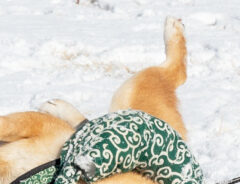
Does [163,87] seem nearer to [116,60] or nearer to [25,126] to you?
[25,126]

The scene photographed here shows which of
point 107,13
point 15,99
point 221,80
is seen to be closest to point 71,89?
point 15,99

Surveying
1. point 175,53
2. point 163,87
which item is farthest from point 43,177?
point 175,53

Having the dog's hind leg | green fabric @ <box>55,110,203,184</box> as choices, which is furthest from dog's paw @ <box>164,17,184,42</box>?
green fabric @ <box>55,110,203,184</box>

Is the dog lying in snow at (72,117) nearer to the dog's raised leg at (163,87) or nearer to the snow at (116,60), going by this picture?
the dog's raised leg at (163,87)

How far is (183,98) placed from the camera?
486 cm

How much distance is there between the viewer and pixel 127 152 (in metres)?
1.62

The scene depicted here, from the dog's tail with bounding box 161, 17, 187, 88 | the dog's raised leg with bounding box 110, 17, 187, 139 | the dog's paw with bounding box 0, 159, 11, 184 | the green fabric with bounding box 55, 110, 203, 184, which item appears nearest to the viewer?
the green fabric with bounding box 55, 110, 203, 184

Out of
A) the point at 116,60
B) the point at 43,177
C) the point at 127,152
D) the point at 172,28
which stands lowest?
the point at 116,60

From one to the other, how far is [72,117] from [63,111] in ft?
0.22

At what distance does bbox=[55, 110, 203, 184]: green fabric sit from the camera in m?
1.55

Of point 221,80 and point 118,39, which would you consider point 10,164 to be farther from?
point 118,39

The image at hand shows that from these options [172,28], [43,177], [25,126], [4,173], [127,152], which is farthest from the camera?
[172,28]

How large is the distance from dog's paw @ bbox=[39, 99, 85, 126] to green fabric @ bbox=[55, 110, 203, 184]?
754 millimetres

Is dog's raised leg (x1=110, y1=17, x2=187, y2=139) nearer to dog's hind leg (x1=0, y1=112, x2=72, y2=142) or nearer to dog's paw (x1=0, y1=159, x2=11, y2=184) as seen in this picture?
dog's hind leg (x1=0, y1=112, x2=72, y2=142)
